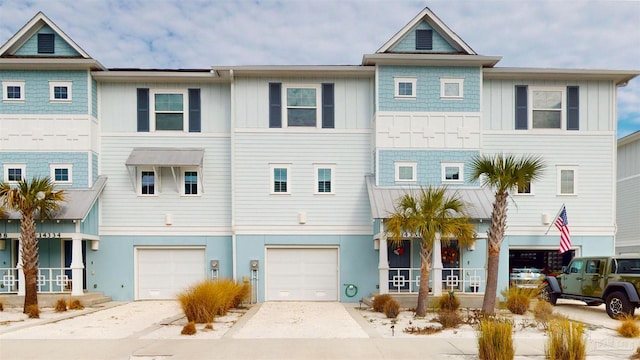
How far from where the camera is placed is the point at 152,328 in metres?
13.4

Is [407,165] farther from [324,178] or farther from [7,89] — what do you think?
[7,89]

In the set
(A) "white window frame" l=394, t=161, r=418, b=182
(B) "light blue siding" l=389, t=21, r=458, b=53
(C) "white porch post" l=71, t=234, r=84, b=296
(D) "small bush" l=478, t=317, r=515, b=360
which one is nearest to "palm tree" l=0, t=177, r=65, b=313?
(C) "white porch post" l=71, t=234, r=84, b=296

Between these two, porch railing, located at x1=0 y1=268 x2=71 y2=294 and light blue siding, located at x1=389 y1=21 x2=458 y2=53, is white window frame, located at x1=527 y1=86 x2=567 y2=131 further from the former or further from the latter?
porch railing, located at x1=0 y1=268 x2=71 y2=294

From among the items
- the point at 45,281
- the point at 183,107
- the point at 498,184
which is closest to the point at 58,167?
the point at 45,281

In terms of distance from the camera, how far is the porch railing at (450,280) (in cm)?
1920

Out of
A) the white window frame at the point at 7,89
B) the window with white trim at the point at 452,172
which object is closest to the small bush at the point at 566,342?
the window with white trim at the point at 452,172

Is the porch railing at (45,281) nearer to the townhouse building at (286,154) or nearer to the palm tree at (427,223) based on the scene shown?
the townhouse building at (286,154)

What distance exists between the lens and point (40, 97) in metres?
20.0

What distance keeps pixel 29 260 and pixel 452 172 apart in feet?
50.3

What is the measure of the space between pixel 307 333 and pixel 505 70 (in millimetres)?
13639

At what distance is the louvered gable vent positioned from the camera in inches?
794

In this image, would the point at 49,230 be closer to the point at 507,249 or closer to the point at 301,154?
the point at 301,154

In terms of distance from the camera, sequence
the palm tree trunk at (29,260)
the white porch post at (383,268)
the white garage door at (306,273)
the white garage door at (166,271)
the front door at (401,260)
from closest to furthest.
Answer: the palm tree trunk at (29,260), the white porch post at (383,268), the front door at (401,260), the white garage door at (306,273), the white garage door at (166,271)

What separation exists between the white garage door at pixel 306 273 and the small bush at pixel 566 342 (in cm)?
1205
